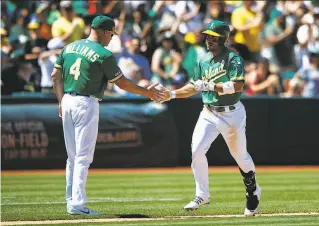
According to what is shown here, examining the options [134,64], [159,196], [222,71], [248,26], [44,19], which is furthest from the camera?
[248,26]

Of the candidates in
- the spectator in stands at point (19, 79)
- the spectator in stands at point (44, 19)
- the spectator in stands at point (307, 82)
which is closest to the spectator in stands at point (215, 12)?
the spectator in stands at point (307, 82)

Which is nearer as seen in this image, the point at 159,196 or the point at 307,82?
the point at 159,196

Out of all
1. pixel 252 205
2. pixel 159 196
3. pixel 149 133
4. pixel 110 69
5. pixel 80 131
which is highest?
pixel 110 69

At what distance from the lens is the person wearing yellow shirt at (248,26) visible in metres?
21.0

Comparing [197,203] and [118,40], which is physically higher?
[118,40]

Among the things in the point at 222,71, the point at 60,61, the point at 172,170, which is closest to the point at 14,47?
the point at 172,170

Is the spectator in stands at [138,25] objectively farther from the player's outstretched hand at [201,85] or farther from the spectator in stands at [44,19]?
the player's outstretched hand at [201,85]

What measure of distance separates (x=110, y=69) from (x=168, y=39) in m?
9.94

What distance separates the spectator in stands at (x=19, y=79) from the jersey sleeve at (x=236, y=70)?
8.64 meters

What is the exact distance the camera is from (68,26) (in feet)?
64.7

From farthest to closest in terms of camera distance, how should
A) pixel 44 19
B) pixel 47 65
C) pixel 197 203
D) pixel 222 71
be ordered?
pixel 44 19 → pixel 47 65 → pixel 197 203 → pixel 222 71

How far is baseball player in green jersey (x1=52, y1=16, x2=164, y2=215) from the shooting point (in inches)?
404

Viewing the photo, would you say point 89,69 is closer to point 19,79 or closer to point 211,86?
point 211,86

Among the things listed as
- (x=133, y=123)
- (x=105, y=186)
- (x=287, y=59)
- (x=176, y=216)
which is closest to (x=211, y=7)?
(x=287, y=59)
